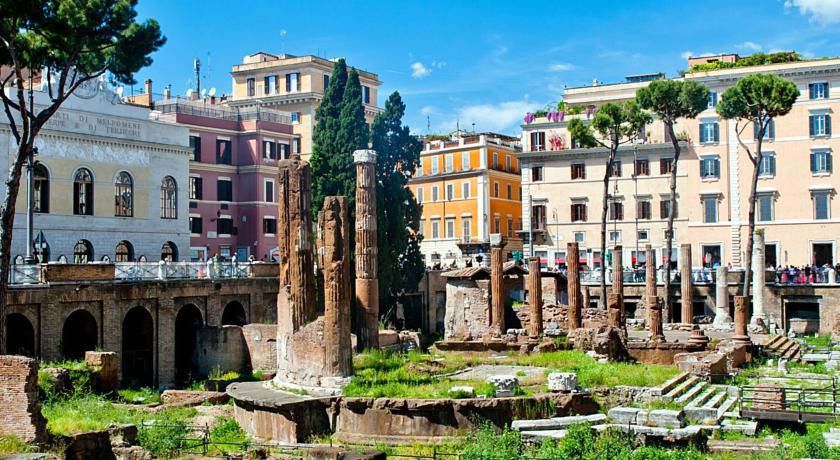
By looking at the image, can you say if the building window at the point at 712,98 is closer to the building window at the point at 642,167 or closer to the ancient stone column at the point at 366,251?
the building window at the point at 642,167

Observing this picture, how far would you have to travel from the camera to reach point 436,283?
51.2 meters

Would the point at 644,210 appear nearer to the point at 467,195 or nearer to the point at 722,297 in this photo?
the point at 722,297

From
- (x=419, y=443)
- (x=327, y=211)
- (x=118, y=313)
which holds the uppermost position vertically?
(x=327, y=211)

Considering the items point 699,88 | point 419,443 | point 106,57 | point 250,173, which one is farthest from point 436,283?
point 419,443

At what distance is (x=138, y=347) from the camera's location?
116 feet

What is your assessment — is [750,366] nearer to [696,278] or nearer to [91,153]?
[696,278]

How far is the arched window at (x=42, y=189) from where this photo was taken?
38.5 meters

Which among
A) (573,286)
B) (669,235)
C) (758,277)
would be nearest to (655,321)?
(573,286)

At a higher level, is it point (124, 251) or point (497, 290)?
point (124, 251)

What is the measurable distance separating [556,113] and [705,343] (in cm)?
2715

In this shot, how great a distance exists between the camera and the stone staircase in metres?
34.8

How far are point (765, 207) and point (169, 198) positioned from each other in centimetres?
3176

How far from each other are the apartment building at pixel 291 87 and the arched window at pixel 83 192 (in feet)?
66.1

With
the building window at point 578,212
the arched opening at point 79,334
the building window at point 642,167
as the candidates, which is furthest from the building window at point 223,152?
the building window at point 642,167
